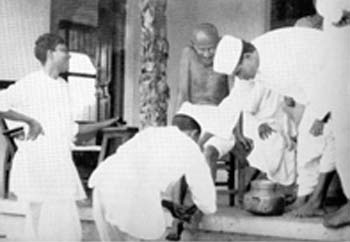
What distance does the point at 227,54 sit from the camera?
16.7 ft

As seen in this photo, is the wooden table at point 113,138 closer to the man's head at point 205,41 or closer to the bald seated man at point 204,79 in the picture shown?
the bald seated man at point 204,79

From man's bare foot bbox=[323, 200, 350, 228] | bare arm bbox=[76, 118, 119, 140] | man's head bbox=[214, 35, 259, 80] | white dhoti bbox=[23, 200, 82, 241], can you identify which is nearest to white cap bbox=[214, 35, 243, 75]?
man's head bbox=[214, 35, 259, 80]

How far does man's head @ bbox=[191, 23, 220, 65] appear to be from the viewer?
202 inches

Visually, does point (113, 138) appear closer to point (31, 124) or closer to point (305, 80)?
point (31, 124)

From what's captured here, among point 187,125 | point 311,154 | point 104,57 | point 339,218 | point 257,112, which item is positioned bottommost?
point 339,218

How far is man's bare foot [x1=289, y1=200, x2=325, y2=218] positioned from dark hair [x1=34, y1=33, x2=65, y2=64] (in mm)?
2133

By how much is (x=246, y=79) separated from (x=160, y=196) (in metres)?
1.02

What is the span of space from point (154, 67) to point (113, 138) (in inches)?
23.5

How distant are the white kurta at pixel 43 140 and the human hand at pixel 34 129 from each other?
0.9 inches

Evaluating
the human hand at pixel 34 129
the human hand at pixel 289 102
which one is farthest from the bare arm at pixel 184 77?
the human hand at pixel 34 129

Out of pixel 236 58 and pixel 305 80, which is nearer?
pixel 305 80

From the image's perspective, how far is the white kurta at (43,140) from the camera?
5.64 metres

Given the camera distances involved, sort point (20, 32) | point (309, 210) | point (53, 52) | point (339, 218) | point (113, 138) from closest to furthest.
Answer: point (339, 218) < point (309, 210) < point (113, 138) < point (53, 52) < point (20, 32)

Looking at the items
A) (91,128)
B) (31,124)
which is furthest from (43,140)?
(91,128)
